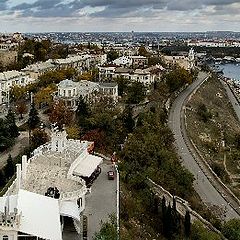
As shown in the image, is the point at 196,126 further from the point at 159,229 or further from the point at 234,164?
the point at 159,229

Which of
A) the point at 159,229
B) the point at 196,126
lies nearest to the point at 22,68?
the point at 196,126

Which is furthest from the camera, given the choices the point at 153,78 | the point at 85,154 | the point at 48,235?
the point at 153,78

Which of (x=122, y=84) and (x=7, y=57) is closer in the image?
(x=122, y=84)

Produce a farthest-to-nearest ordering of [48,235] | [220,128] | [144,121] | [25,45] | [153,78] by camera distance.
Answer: [25,45] < [153,78] < [220,128] < [144,121] < [48,235]

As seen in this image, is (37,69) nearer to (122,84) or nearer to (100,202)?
(122,84)

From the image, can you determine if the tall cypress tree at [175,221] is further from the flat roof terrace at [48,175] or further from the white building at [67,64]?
the white building at [67,64]

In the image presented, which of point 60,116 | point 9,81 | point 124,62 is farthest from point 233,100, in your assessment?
point 60,116
